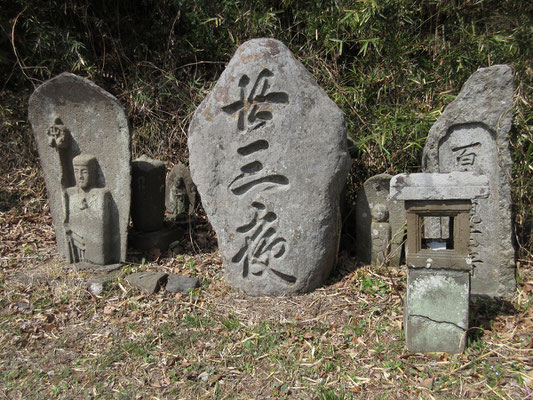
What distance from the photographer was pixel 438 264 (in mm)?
2789

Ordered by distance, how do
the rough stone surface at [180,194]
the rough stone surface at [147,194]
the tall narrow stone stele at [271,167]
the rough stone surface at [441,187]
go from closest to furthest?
the rough stone surface at [441,187] < the tall narrow stone stele at [271,167] < the rough stone surface at [147,194] < the rough stone surface at [180,194]

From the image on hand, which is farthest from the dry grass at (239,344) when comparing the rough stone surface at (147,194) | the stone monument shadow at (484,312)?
the rough stone surface at (147,194)

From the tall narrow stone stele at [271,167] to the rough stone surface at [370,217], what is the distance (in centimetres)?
55

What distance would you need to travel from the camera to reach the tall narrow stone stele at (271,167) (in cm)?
351

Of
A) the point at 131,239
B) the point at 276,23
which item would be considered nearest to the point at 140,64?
the point at 276,23

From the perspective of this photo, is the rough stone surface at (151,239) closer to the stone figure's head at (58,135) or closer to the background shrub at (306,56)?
the stone figure's head at (58,135)

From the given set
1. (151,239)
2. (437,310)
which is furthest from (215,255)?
(437,310)

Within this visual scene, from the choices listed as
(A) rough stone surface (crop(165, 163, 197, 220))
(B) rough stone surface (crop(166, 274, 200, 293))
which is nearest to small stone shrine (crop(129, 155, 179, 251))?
(A) rough stone surface (crop(165, 163, 197, 220))

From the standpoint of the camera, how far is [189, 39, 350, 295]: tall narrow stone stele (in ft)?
11.5

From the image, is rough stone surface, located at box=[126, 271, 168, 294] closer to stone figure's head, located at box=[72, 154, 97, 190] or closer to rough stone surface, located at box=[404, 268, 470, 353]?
stone figure's head, located at box=[72, 154, 97, 190]

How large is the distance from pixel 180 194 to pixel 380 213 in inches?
85.7

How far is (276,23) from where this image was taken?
570 cm

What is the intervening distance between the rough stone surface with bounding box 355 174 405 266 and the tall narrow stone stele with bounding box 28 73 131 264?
210 centimetres

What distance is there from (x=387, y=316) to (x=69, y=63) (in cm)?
478
